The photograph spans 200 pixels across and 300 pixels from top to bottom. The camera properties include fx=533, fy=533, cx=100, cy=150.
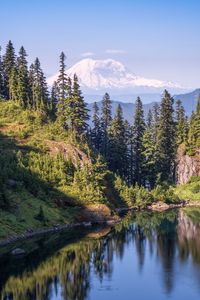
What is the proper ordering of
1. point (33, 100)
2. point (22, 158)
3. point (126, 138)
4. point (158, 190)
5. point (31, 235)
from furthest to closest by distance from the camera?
point (126, 138) → point (33, 100) → point (158, 190) → point (22, 158) → point (31, 235)

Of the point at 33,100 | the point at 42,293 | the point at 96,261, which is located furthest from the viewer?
the point at 33,100

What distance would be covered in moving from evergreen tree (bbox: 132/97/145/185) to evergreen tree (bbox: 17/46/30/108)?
33860mm

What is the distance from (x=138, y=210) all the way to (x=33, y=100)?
4254 centimetres

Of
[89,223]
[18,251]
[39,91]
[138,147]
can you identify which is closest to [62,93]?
[39,91]

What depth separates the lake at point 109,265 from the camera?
62250 mm

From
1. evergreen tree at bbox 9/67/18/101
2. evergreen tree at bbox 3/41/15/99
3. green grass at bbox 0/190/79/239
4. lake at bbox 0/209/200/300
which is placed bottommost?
lake at bbox 0/209/200/300

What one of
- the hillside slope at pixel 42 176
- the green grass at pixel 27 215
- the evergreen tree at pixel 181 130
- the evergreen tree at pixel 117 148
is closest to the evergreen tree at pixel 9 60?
the hillside slope at pixel 42 176

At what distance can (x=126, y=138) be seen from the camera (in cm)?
15762

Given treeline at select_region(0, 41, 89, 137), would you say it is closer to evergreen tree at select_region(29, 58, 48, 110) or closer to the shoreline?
evergreen tree at select_region(29, 58, 48, 110)

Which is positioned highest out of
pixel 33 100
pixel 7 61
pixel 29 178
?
pixel 7 61

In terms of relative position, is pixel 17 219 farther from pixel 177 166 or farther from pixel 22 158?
pixel 177 166

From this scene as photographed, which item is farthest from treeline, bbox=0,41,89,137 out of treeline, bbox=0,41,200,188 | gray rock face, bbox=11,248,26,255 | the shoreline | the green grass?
gray rock face, bbox=11,248,26,255

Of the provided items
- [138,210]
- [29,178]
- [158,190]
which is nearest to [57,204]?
[29,178]

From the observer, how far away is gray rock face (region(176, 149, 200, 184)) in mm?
146000
